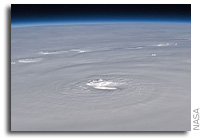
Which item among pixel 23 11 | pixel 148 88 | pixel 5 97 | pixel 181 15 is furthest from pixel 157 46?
pixel 5 97

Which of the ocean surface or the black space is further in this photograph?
the black space

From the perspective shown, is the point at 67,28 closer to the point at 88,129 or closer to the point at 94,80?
the point at 94,80

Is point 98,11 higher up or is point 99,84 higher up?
point 98,11

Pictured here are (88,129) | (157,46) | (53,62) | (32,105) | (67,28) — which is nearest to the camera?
(88,129)

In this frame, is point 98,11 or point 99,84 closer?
point 99,84

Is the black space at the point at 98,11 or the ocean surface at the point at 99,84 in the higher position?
the black space at the point at 98,11

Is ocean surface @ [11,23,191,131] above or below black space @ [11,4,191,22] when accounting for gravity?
below

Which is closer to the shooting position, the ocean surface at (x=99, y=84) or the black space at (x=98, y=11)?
the ocean surface at (x=99, y=84)
